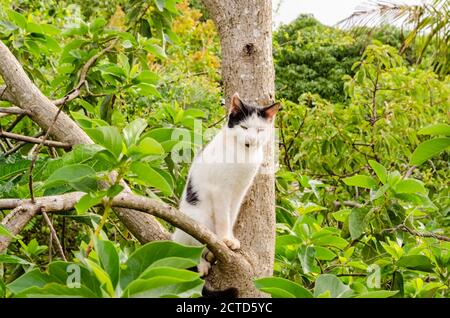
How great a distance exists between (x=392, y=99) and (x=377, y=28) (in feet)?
4.40

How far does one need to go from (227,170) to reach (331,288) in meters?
1.09

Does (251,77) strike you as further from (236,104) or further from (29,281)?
(29,281)

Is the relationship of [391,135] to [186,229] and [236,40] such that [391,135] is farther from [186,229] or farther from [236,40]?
[186,229]

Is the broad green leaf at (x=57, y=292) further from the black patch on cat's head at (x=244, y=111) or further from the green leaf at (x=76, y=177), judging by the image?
the black patch on cat's head at (x=244, y=111)

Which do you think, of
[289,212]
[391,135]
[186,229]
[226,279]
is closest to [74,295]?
[186,229]

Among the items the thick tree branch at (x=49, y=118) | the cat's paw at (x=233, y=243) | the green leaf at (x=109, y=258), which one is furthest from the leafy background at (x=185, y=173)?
the cat's paw at (x=233, y=243)

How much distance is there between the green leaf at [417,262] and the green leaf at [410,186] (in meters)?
0.23

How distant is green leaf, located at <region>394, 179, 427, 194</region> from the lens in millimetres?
1963

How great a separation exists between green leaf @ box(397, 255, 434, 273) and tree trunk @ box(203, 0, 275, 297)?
45cm

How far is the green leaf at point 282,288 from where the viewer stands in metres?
1.31

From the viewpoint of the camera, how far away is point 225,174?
94.4 inches

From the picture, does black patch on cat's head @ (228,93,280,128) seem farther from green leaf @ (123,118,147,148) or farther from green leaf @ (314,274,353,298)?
green leaf @ (314,274,353,298)

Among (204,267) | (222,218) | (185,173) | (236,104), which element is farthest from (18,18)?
(204,267)

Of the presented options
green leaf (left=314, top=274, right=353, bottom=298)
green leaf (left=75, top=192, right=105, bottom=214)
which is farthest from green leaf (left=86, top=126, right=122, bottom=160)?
green leaf (left=314, top=274, right=353, bottom=298)
